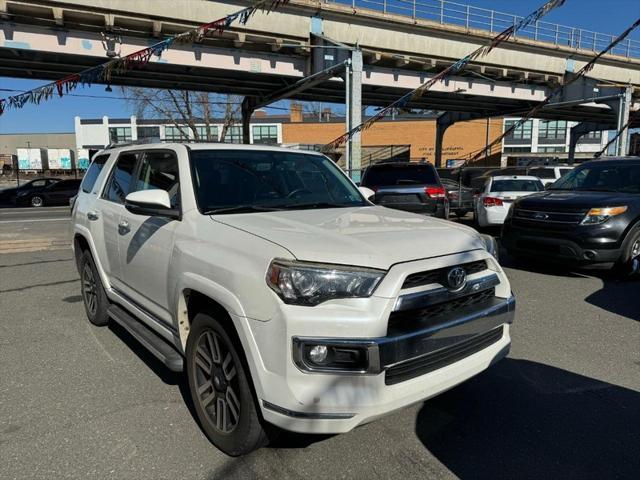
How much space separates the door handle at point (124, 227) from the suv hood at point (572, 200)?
584 cm

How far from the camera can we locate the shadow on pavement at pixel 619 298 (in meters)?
5.43

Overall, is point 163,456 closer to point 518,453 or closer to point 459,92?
point 518,453

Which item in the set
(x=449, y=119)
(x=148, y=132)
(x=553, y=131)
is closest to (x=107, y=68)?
(x=449, y=119)

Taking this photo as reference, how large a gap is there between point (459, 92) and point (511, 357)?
1024 inches

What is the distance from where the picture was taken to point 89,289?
499 centimetres

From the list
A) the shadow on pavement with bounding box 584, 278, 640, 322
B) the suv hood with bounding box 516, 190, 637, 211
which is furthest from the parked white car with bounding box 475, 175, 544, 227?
the shadow on pavement with bounding box 584, 278, 640, 322

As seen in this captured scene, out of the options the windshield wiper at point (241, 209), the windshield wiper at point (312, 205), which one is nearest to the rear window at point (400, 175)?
the windshield wiper at point (312, 205)

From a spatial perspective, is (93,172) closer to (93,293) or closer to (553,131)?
(93,293)

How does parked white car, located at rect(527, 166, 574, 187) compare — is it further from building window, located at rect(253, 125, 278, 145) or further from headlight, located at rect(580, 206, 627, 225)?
building window, located at rect(253, 125, 278, 145)

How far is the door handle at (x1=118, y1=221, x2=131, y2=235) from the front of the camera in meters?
3.82

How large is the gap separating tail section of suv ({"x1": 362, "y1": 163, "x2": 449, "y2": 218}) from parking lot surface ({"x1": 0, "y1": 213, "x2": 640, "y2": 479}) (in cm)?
498

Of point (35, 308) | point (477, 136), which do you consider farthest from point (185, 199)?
point (477, 136)

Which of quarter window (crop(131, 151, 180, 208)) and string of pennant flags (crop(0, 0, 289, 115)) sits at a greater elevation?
string of pennant flags (crop(0, 0, 289, 115))

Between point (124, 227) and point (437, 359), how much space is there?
268cm
